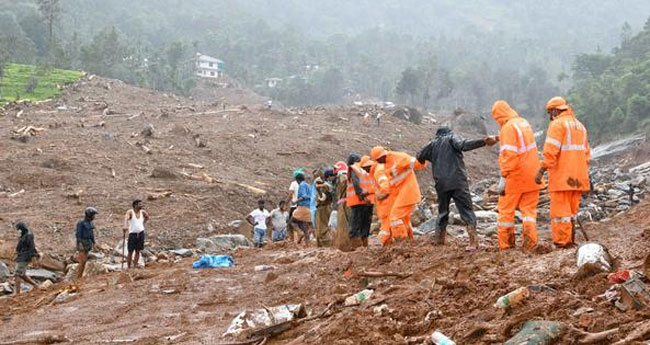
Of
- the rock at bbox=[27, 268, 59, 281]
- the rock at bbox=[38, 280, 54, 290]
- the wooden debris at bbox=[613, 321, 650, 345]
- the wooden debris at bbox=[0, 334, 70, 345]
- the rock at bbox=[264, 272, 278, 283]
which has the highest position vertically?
the wooden debris at bbox=[613, 321, 650, 345]

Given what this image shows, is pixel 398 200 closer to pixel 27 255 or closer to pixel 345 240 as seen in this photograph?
pixel 345 240

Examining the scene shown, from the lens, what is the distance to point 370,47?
128875mm

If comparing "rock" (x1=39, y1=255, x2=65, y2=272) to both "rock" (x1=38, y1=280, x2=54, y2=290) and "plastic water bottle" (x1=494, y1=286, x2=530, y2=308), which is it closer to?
"rock" (x1=38, y1=280, x2=54, y2=290)

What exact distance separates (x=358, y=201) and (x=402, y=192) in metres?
0.82

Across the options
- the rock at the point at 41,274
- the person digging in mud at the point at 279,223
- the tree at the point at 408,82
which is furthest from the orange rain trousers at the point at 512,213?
the tree at the point at 408,82

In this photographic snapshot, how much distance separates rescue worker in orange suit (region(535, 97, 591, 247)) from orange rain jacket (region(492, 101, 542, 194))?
20 cm

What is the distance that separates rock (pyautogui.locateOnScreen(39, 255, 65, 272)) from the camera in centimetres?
1248

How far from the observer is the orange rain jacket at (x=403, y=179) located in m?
8.46

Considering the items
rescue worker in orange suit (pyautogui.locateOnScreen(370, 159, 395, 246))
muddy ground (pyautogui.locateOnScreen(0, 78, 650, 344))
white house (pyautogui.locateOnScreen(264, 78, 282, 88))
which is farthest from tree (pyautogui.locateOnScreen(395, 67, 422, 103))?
rescue worker in orange suit (pyautogui.locateOnScreen(370, 159, 395, 246))

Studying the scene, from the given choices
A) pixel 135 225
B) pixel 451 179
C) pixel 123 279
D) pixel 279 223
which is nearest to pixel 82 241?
pixel 135 225

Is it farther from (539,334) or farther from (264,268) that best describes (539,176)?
A: (264,268)

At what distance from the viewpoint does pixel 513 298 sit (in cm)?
452

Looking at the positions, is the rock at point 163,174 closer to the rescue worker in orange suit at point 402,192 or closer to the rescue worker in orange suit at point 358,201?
the rescue worker in orange suit at point 358,201

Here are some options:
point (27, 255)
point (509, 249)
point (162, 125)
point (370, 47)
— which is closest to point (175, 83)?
point (162, 125)
